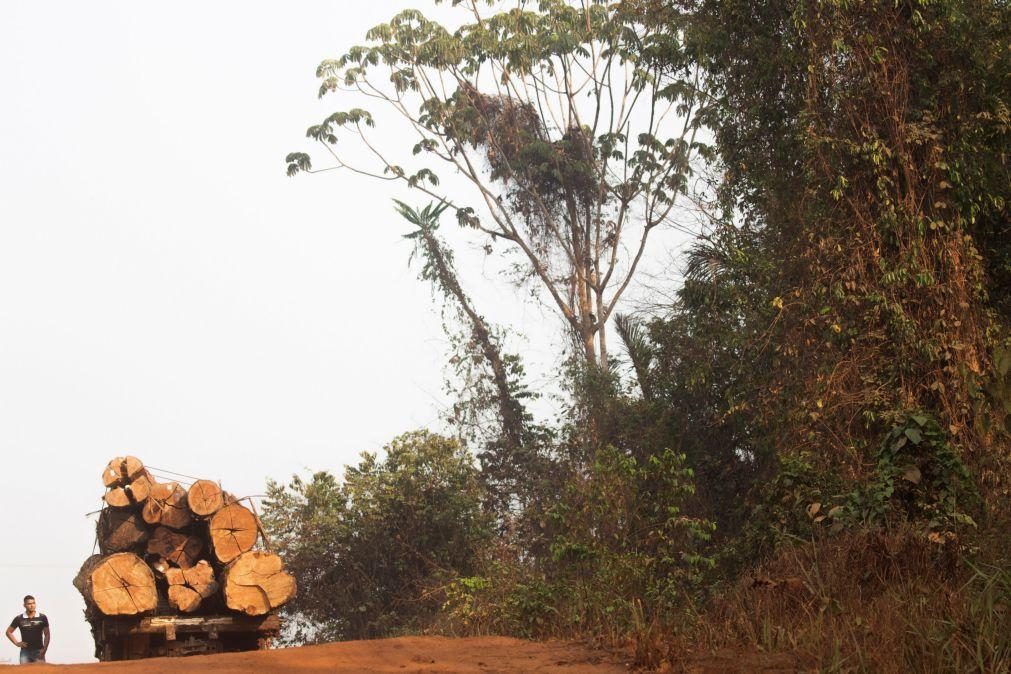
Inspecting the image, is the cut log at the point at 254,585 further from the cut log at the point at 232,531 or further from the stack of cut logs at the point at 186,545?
the cut log at the point at 232,531

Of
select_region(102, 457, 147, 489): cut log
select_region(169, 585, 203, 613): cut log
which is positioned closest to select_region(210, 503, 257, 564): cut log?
select_region(169, 585, 203, 613): cut log

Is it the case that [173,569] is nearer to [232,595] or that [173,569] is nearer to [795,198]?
[232,595]

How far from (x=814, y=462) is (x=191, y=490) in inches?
269

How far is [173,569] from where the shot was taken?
11.6 m

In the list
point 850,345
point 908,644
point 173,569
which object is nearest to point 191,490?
point 173,569

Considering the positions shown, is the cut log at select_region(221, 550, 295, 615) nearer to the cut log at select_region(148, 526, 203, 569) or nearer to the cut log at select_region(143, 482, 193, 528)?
the cut log at select_region(148, 526, 203, 569)

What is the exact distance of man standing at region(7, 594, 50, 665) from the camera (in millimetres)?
11703

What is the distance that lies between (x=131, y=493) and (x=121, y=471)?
31cm

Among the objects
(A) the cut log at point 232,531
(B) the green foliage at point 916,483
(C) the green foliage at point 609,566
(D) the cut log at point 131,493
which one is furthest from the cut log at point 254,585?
(B) the green foliage at point 916,483

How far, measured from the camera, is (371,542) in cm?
1892

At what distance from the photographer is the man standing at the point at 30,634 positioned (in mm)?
11703

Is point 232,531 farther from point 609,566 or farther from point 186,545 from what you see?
point 609,566

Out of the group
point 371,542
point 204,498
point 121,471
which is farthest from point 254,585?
point 371,542

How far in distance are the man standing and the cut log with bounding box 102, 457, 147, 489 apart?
5.43 feet
